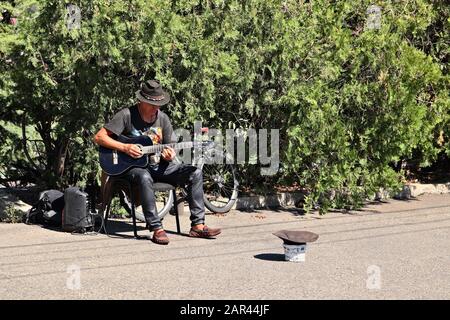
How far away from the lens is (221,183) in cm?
1070

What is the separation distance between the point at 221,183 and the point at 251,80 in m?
1.39

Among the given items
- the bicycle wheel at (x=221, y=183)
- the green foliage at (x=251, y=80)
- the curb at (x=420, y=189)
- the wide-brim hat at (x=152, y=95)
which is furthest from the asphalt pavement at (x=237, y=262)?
the curb at (x=420, y=189)

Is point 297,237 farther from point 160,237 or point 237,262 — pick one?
point 160,237

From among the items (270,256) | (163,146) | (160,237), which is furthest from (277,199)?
(270,256)

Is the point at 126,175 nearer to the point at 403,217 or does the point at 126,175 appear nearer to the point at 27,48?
the point at 27,48

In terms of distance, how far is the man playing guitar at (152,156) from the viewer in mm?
8570

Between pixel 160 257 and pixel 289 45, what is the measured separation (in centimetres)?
363

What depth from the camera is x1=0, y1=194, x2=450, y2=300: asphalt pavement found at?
6613 millimetres

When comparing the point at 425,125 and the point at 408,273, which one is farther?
the point at 425,125

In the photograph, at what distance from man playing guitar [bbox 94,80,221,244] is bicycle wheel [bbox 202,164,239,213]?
1597 millimetres

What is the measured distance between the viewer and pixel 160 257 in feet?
25.8

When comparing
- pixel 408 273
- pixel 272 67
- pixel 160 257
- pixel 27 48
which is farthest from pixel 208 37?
pixel 408 273

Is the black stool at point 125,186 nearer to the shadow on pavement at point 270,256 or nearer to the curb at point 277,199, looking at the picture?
the shadow on pavement at point 270,256

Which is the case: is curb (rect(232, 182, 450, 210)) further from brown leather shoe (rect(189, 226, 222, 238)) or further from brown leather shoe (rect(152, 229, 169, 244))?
brown leather shoe (rect(152, 229, 169, 244))
